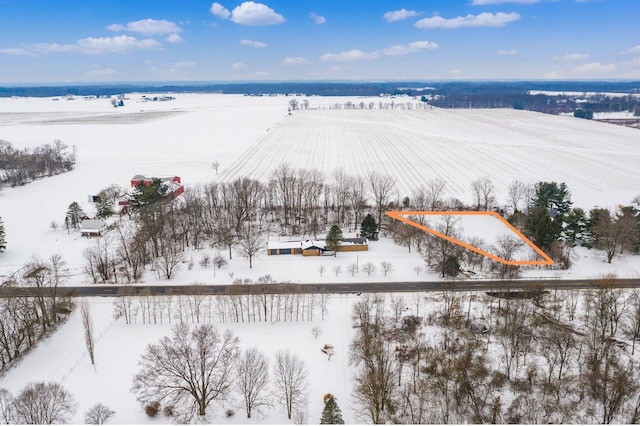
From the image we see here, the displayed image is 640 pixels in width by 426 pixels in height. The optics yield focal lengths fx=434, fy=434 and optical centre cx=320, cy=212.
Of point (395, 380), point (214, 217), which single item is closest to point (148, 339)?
point (395, 380)

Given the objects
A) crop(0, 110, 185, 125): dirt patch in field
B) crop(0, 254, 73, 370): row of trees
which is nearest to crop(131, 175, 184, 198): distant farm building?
crop(0, 254, 73, 370): row of trees

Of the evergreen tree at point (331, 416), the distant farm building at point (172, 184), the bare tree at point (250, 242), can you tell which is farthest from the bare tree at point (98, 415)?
the distant farm building at point (172, 184)

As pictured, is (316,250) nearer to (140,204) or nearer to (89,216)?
(140,204)

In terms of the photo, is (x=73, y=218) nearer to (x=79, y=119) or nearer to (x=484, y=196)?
(x=484, y=196)

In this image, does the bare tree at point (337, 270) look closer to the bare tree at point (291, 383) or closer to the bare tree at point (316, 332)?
the bare tree at point (316, 332)

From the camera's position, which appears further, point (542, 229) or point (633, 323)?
point (542, 229)

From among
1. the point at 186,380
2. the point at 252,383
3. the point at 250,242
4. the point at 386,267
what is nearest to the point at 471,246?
the point at 386,267

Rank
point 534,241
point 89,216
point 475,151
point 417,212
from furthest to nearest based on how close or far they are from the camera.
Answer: point 475,151 < point 89,216 < point 417,212 < point 534,241
